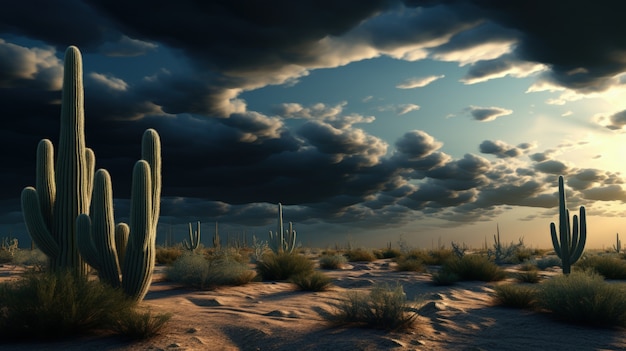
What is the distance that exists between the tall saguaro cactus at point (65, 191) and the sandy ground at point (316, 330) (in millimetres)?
2155

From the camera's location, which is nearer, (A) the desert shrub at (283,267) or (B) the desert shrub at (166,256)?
(A) the desert shrub at (283,267)

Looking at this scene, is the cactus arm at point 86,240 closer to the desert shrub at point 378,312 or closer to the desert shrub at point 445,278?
the desert shrub at point 378,312

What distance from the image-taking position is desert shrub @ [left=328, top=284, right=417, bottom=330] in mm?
8766

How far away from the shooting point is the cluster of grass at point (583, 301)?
379 inches

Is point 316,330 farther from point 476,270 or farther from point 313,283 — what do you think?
point 476,270

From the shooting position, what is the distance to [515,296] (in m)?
11.4

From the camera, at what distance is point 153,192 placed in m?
10.5

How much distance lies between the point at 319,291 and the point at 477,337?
18.0ft

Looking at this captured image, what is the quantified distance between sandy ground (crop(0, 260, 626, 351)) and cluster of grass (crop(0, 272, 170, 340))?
0.79ft

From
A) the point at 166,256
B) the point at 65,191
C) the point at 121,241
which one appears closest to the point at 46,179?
the point at 65,191

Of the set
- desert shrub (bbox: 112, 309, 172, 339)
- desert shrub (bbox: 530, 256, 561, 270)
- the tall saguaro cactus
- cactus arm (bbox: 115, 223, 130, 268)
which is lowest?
desert shrub (bbox: 530, 256, 561, 270)

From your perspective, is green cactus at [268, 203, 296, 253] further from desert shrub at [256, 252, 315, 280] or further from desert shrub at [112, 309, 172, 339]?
desert shrub at [112, 309, 172, 339]

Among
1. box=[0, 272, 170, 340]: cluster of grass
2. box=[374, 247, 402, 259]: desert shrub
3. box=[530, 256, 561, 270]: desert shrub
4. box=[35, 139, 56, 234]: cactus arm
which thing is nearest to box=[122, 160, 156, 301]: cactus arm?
box=[0, 272, 170, 340]: cluster of grass

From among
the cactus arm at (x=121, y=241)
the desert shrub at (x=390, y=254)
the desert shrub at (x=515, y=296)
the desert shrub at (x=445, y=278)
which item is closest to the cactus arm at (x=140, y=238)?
the cactus arm at (x=121, y=241)
